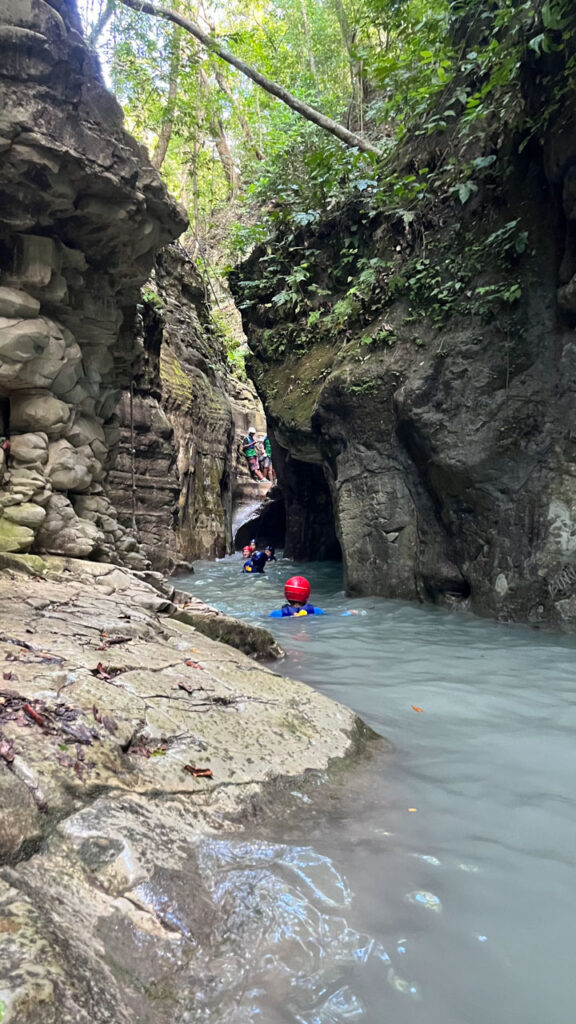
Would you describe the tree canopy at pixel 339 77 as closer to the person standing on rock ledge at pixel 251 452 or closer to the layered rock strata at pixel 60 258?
the layered rock strata at pixel 60 258

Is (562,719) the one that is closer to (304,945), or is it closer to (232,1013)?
(304,945)

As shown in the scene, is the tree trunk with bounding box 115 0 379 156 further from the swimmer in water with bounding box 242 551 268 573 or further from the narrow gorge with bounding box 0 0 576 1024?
the swimmer in water with bounding box 242 551 268 573

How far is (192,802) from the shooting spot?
208 cm

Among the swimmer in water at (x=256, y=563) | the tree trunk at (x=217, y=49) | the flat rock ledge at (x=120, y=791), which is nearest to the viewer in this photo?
the flat rock ledge at (x=120, y=791)

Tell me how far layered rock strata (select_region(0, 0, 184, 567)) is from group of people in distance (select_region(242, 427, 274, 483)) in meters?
18.1

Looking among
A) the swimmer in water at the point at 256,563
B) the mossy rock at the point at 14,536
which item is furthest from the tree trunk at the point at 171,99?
the swimmer in water at the point at 256,563

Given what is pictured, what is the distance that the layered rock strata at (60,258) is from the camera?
15.8 ft

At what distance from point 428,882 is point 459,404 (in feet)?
22.9

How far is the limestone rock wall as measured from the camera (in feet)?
39.5

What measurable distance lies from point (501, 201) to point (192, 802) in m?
8.58

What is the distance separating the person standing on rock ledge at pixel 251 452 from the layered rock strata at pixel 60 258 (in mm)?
18526

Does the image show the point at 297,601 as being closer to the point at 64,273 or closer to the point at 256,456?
the point at 64,273

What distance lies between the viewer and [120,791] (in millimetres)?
1956

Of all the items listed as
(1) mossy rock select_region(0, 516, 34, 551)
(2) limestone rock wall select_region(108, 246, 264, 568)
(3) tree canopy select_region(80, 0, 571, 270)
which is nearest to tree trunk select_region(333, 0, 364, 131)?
(3) tree canopy select_region(80, 0, 571, 270)
